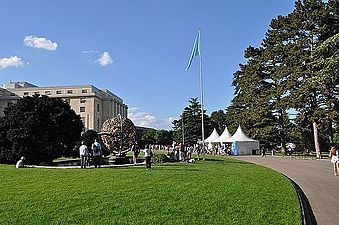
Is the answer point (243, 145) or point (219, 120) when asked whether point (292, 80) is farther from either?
point (219, 120)

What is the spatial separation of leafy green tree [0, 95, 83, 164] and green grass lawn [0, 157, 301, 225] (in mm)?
17125

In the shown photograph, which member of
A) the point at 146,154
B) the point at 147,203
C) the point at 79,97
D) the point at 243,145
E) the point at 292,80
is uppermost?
the point at 79,97

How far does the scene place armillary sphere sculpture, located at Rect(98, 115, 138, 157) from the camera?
32531 mm

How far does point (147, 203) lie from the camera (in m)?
10.2

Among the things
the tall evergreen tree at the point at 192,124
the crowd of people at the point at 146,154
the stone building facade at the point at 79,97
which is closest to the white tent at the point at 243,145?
the crowd of people at the point at 146,154

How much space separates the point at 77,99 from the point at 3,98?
68.2 feet

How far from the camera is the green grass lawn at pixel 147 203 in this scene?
8578 millimetres

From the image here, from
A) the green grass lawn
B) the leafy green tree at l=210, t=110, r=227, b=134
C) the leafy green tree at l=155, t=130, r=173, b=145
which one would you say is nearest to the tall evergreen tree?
the leafy green tree at l=155, t=130, r=173, b=145

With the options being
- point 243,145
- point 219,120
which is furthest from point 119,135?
point 219,120

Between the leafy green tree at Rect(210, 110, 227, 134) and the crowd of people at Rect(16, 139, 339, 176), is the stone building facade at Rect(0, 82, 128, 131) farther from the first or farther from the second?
the crowd of people at Rect(16, 139, 339, 176)

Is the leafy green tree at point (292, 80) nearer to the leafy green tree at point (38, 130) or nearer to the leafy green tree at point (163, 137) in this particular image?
the leafy green tree at point (38, 130)

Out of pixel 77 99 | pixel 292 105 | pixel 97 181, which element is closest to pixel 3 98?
pixel 77 99

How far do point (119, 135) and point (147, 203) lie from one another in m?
22.6

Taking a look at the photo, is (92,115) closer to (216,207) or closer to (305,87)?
(305,87)
